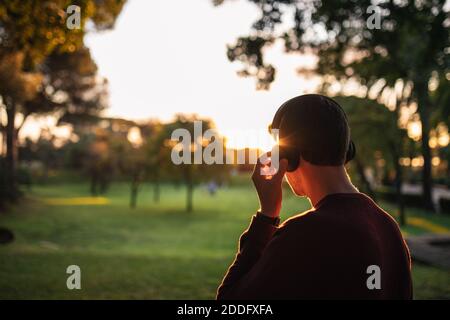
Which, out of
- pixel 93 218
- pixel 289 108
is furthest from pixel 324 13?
pixel 93 218

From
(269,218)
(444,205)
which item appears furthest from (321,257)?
(444,205)

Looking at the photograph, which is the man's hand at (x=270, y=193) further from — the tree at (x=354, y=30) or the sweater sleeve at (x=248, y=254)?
the tree at (x=354, y=30)

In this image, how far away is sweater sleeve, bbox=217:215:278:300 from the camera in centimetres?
130

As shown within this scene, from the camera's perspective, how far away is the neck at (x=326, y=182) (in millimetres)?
1314

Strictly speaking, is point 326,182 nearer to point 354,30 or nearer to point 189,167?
point 354,30

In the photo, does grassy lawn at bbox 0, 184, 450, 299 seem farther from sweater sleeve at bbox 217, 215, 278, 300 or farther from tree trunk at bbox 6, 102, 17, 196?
tree trunk at bbox 6, 102, 17, 196

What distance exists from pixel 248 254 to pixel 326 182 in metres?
0.38

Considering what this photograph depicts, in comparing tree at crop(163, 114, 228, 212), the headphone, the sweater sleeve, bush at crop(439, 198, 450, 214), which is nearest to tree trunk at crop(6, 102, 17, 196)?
tree at crop(163, 114, 228, 212)

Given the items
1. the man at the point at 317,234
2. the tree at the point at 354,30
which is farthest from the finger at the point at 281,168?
the tree at the point at 354,30

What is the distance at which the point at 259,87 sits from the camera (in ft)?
20.9

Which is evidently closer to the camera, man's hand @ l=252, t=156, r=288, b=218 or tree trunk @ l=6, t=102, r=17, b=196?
man's hand @ l=252, t=156, r=288, b=218

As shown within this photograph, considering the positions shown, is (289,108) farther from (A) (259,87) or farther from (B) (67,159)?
(B) (67,159)

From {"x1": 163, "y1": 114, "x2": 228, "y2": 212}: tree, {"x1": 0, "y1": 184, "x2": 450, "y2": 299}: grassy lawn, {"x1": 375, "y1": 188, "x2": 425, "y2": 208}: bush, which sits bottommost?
{"x1": 375, "y1": 188, "x2": 425, "y2": 208}: bush
